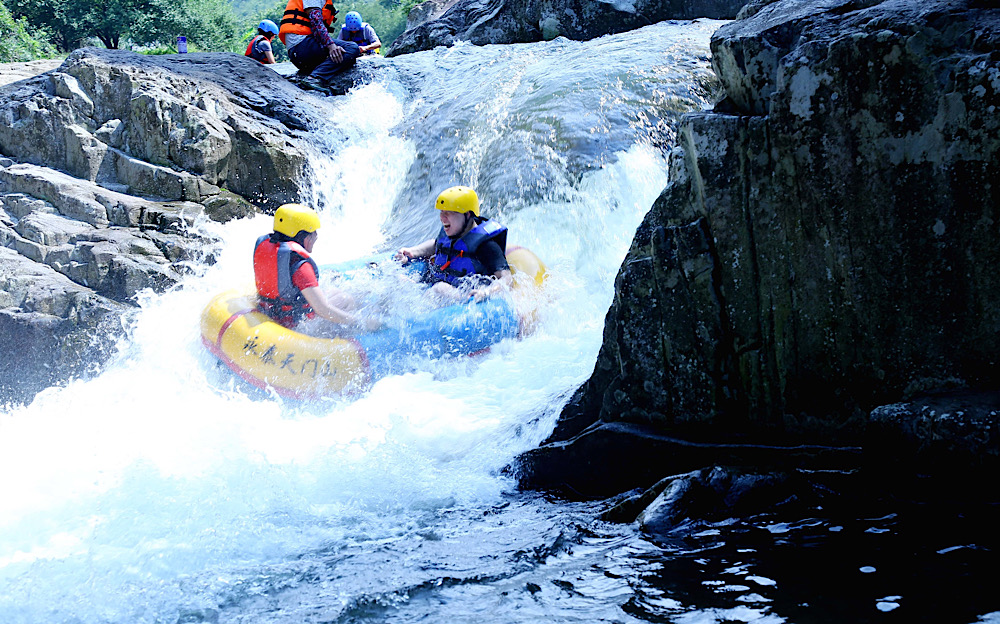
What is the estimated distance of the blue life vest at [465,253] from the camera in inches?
218

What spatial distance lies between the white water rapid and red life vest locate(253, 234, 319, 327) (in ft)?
1.78

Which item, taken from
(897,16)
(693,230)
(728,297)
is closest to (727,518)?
(728,297)

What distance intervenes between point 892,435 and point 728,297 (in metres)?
0.76

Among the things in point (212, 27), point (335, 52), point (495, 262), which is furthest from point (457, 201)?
point (212, 27)

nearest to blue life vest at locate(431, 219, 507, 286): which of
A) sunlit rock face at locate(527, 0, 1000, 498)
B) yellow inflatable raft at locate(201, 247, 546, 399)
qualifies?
yellow inflatable raft at locate(201, 247, 546, 399)

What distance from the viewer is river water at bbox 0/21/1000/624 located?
2.09 meters

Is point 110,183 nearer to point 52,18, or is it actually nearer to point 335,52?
point 335,52

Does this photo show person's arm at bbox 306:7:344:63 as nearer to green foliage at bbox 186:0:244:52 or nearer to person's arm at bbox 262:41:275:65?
person's arm at bbox 262:41:275:65

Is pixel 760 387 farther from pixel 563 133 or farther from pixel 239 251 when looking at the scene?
pixel 239 251

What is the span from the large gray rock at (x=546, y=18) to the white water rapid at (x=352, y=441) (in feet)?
10.5

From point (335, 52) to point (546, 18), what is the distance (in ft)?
11.0

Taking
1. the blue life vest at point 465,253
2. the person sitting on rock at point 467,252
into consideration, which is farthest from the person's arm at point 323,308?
the blue life vest at point 465,253

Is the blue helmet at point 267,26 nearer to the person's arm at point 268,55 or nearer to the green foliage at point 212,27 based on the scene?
the person's arm at point 268,55

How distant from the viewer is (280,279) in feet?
17.0
